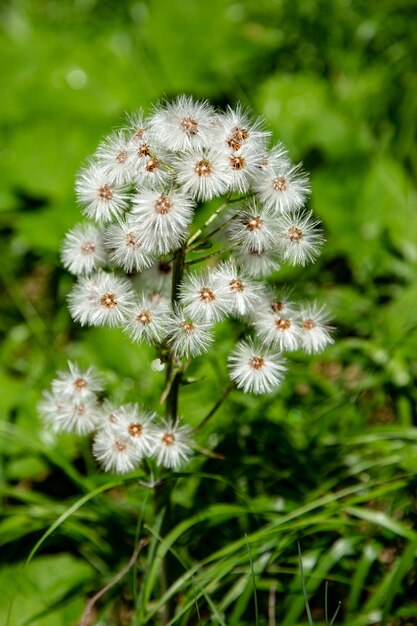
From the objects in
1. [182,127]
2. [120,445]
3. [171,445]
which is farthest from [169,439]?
[182,127]

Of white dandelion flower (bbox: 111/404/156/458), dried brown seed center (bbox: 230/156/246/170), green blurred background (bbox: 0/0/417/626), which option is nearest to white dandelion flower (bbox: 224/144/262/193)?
dried brown seed center (bbox: 230/156/246/170)

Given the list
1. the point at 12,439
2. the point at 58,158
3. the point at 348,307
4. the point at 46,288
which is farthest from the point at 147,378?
the point at 58,158

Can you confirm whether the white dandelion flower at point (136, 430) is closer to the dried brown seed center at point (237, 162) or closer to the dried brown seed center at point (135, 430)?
the dried brown seed center at point (135, 430)

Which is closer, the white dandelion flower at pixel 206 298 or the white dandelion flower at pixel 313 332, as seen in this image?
the white dandelion flower at pixel 206 298

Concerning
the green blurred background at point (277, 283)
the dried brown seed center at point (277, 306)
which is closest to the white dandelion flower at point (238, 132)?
the dried brown seed center at point (277, 306)

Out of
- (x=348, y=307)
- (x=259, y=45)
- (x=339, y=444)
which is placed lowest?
(x=339, y=444)

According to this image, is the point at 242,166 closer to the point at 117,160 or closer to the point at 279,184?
the point at 279,184

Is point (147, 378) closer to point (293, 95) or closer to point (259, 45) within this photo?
point (293, 95)

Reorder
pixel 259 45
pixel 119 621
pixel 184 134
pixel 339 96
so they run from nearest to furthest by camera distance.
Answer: pixel 184 134, pixel 119 621, pixel 339 96, pixel 259 45
